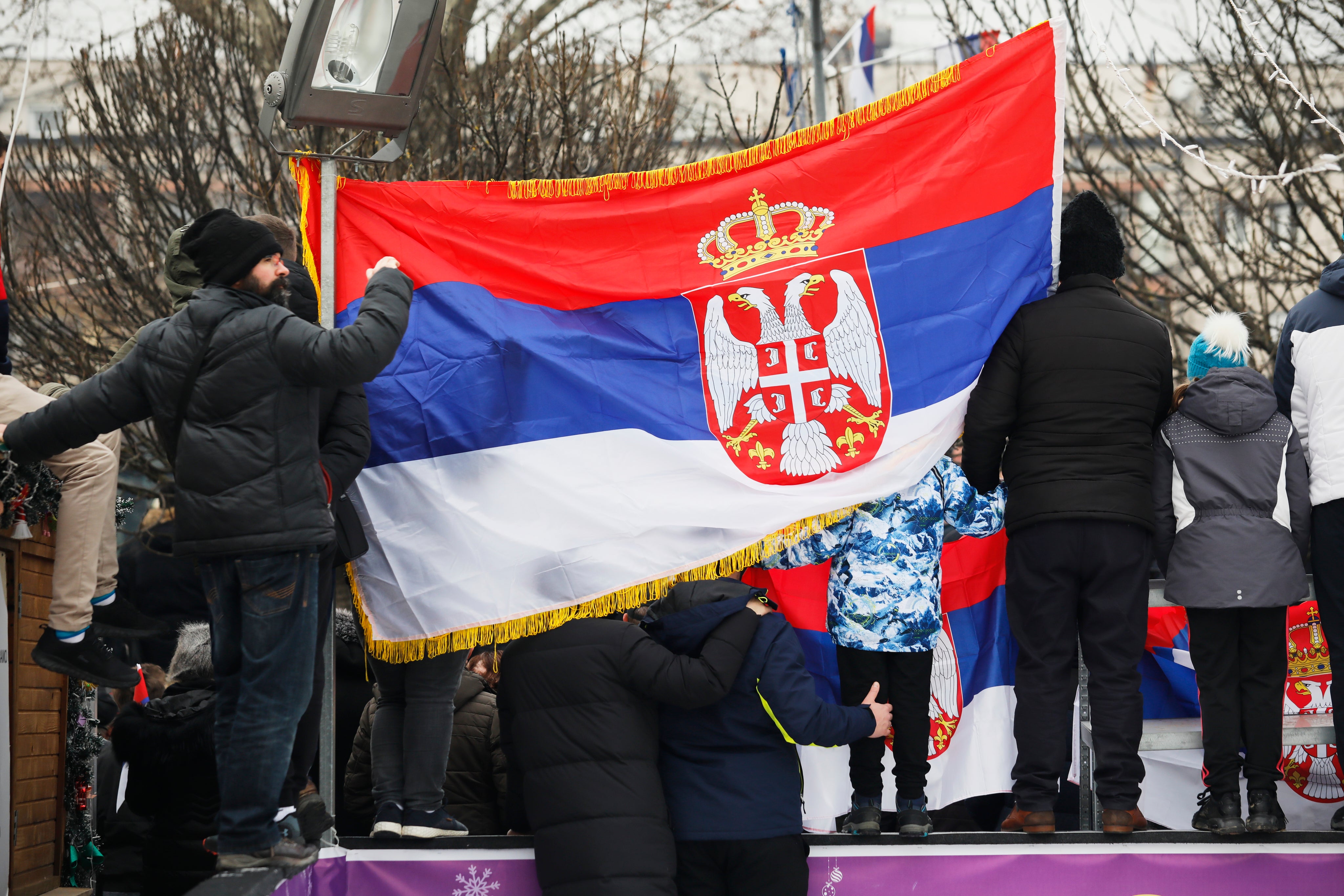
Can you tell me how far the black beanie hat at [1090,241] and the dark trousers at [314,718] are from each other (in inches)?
110

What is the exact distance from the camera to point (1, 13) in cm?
1041

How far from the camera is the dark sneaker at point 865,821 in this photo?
15.2ft

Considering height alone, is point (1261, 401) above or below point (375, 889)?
above

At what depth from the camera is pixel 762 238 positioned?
5121 millimetres

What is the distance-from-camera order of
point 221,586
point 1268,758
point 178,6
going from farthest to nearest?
point 178,6, point 1268,758, point 221,586

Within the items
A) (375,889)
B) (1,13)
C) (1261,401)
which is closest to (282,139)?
(1,13)

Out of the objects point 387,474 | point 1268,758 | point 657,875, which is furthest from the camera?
point 387,474

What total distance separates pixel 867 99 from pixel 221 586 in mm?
12296

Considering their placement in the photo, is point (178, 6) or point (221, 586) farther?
point (178, 6)

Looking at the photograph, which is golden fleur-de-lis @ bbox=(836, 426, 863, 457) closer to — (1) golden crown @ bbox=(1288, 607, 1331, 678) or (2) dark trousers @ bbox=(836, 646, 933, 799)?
(2) dark trousers @ bbox=(836, 646, 933, 799)

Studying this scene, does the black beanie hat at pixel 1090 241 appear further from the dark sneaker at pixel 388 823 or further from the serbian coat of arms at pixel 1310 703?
the dark sneaker at pixel 388 823

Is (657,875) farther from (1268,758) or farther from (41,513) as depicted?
(41,513)

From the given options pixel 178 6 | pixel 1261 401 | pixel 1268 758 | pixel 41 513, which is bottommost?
pixel 1268 758

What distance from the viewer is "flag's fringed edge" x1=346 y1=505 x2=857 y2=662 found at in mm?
4754
